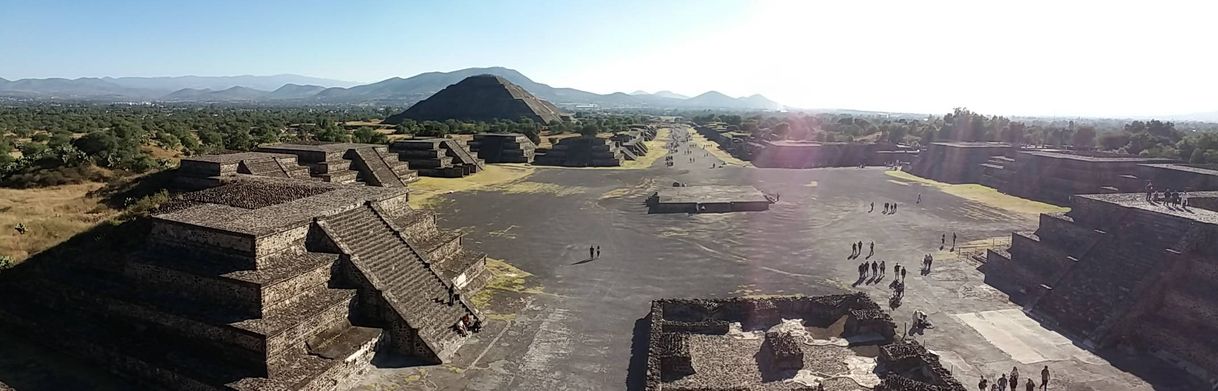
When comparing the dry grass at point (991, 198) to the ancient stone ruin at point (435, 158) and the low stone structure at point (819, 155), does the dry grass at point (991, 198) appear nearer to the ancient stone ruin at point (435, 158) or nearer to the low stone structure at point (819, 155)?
the low stone structure at point (819, 155)

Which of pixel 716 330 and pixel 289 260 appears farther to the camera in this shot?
pixel 716 330

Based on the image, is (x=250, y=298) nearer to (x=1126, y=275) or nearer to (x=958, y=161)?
(x=1126, y=275)

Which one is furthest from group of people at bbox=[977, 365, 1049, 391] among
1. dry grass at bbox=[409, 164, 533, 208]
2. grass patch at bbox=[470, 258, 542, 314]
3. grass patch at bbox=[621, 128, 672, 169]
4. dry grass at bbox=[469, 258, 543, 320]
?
grass patch at bbox=[621, 128, 672, 169]

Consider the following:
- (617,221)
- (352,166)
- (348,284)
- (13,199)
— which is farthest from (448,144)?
(348,284)

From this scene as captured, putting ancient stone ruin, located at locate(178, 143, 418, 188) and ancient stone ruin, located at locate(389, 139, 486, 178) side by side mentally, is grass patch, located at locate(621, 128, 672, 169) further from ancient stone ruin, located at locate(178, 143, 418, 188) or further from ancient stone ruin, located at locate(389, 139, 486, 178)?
ancient stone ruin, located at locate(178, 143, 418, 188)

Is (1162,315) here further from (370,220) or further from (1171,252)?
(370,220)

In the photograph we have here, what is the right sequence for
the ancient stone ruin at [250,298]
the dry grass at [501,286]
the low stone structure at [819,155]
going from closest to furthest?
1. the ancient stone ruin at [250,298]
2. the dry grass at [501,286]
3. the low stone structure at [819,155]

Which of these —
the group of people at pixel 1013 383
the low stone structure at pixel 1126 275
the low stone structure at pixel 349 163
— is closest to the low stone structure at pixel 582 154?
the low stone structure at pixel 349 163

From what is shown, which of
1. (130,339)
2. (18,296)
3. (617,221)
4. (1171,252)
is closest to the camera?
(130,339)
